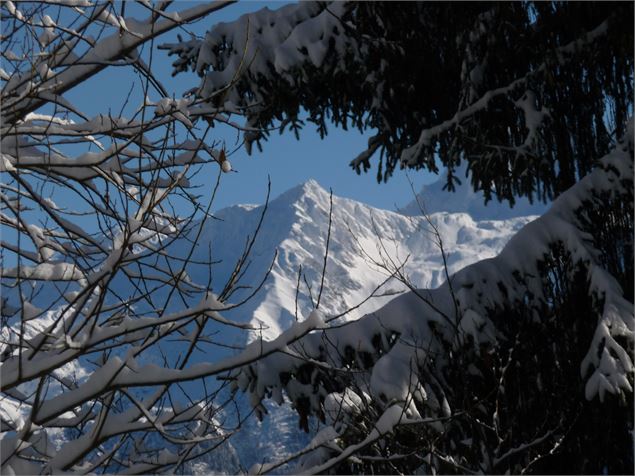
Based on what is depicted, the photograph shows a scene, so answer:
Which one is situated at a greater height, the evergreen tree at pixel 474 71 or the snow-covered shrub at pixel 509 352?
the evergreen tree at pixel 474 71

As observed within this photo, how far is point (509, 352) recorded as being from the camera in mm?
4363

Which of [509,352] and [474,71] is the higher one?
[474,71]

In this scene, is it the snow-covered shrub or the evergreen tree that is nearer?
the snow-covered shrub

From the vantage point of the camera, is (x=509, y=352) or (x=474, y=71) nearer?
(x=509, y=352)

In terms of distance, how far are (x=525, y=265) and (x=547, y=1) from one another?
1.97 meters

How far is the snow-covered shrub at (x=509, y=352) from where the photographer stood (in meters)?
4.27

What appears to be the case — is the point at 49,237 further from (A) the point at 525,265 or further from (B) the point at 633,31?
(B) the point at 633,31

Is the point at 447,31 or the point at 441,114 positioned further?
the point at 441,114

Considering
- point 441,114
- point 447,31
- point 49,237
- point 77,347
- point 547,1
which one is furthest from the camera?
point 441,114

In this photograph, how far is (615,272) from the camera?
15.1ft

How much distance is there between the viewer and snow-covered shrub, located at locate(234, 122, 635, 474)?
168 inches

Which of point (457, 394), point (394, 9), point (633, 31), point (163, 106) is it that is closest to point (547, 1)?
point (633, 31)

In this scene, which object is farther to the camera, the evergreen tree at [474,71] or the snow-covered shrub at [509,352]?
the evergreen tree at [474,71]

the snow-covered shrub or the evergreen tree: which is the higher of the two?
the evergreen tree
